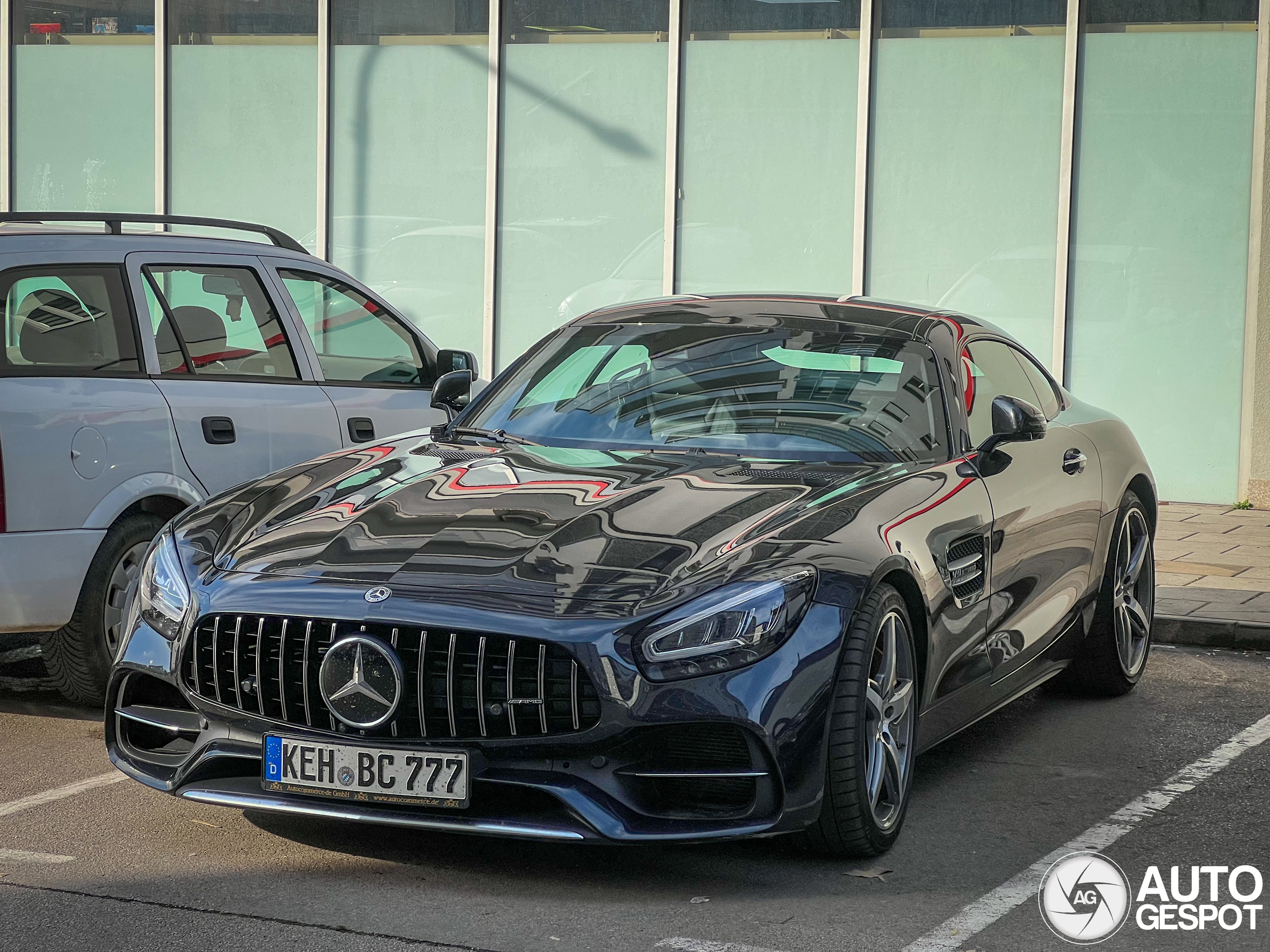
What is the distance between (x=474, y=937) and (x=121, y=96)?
1183cm

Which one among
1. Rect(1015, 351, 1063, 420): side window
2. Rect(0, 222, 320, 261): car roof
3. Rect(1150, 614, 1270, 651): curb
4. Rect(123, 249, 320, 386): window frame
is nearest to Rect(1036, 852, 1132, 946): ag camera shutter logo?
Rect(1015, 351, 1063, 420): side window

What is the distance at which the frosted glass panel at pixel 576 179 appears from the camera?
1282 cm

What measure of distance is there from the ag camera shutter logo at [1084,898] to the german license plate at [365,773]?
145 centimetres

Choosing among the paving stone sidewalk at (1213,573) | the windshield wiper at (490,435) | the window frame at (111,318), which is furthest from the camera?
the paving stone sidewalk at (1213,573)

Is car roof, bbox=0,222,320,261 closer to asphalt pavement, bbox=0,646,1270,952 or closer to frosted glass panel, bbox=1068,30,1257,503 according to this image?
asphalt pavement, bbox=0,646,1270,952

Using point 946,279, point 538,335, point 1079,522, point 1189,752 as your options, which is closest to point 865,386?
point 1079,522

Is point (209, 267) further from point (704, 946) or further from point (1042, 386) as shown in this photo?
point (704, 946)

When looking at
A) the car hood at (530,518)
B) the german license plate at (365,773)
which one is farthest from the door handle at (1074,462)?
the german license plate at (365,773)

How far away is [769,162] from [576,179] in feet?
5.09

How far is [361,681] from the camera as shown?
13.3 ft

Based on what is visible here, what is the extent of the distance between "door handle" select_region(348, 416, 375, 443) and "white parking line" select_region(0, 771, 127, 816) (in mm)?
2036

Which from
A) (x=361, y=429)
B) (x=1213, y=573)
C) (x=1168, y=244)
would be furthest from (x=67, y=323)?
(x=1168, y=244)

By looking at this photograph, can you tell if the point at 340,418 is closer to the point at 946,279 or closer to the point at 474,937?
the point at 474,937

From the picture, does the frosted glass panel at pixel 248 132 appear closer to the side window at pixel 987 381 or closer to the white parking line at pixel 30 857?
the side window at pixel 987 381
